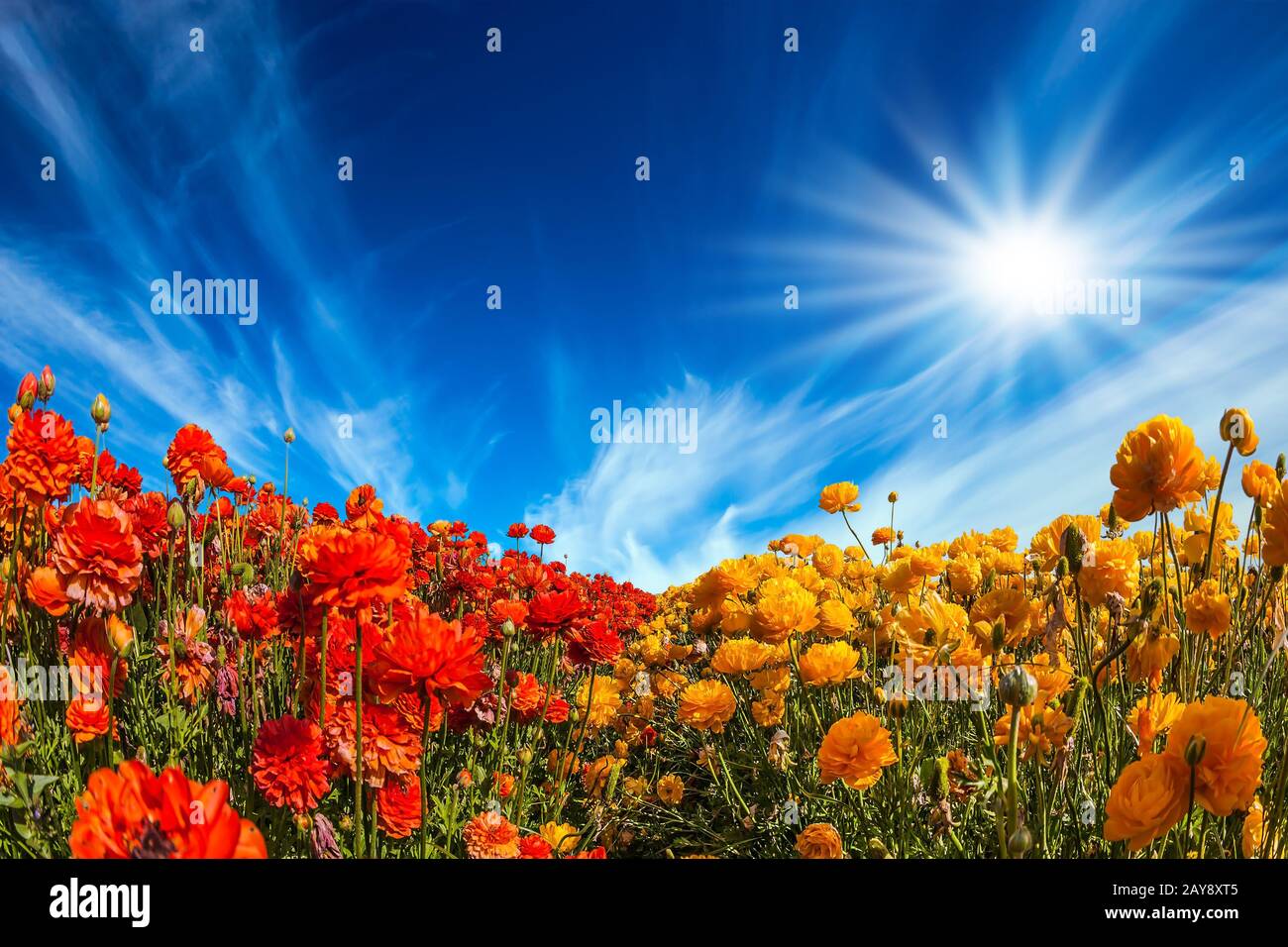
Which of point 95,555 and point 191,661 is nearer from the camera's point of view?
point 95,555

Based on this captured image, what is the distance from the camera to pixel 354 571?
1158mm

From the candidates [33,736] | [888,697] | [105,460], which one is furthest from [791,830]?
[105,460]

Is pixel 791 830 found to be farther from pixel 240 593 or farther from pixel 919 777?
pixel 240 593

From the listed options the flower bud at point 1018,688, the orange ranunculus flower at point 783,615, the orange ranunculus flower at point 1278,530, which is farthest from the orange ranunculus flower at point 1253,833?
the orange ranunculus flower at point 783,615

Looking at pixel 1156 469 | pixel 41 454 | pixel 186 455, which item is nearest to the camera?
pixel 1156 469

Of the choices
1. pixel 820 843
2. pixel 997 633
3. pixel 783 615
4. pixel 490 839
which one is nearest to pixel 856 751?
pixel 820 843

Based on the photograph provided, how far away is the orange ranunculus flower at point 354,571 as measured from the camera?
1148 millimetres

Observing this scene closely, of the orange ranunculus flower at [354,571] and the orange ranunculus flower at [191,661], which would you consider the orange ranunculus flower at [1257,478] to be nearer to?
the orange ranunculus flower at [354,571]

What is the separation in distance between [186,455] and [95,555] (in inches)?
42.5

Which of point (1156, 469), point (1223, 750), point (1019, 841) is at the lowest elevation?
point (1019, 841)

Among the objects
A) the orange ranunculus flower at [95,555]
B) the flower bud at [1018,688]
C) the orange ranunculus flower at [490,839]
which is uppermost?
the orange ranunculus flower at [95,555]

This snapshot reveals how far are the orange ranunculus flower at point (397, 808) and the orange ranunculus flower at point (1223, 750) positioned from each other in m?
1.38

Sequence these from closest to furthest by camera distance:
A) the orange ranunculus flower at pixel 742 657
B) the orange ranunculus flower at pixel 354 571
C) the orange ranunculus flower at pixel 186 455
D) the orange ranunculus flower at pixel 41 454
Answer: the orange ranunculus flower at pixel 354 571 < the orange ranunculus flower at pixel 41 454 < the orange ranunculus flower at pixel 742 657 < the orange ranunculus flower at pixel 186 455

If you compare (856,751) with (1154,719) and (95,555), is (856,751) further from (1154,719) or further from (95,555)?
(95,555)
